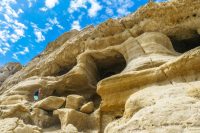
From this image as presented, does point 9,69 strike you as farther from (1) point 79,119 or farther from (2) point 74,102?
(1) point 79,119


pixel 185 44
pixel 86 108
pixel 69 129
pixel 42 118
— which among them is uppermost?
pixel 185 44

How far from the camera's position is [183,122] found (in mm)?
4070

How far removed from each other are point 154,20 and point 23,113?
5564 millimetres

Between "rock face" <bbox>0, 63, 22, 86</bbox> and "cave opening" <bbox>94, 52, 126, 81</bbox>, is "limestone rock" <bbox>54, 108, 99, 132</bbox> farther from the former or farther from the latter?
"rock face" <bbox>0, 63, 22, 86</bbox>

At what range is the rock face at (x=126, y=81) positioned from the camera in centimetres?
468

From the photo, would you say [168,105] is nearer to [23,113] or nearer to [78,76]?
[23,113]

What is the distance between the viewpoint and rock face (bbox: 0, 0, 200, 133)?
468cm

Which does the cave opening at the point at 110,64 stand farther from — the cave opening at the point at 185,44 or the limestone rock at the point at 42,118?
the limestone rock at the point at 42,118

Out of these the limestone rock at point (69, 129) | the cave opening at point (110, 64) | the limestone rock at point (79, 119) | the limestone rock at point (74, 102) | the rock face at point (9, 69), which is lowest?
the limestone rock at point (69, 129)

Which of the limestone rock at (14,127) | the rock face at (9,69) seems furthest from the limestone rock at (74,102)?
the rock face at (9,69)

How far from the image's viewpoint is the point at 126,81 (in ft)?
23.4

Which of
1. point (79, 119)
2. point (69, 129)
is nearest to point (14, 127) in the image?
point (69, 129)

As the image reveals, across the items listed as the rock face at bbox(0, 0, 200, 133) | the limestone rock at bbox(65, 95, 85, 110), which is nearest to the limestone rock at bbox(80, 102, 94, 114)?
the rock face at bbox(0, 0, 200, 133)

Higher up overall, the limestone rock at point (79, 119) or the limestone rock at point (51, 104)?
the limestone rock at point (51, 104)
